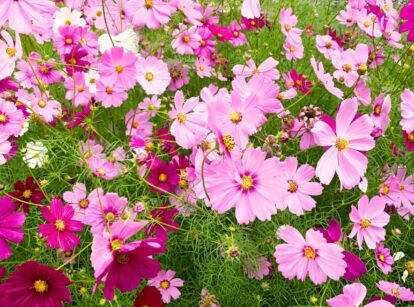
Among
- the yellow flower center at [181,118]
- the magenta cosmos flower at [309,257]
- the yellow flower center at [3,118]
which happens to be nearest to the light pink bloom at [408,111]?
the magenta cosmos flower at [309,257]

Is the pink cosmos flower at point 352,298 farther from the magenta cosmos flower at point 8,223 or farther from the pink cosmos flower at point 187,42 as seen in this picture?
the pink cosmos flower at point 187,42

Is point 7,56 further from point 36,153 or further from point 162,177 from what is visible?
point 162,177

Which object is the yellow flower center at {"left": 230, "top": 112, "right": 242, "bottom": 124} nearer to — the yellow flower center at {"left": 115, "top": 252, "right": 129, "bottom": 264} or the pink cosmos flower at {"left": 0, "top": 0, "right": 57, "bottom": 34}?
the yellow flower center at {"left": 115, "top": 252, "right": 129, "bottom": 264}

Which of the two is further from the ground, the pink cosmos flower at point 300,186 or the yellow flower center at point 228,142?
the yellow flower center at point 228,142

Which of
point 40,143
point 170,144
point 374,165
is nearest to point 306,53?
point 374,165

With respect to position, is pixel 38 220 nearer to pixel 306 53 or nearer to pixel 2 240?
pixel 2 240

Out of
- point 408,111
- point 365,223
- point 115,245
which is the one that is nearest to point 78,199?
point 115,245
